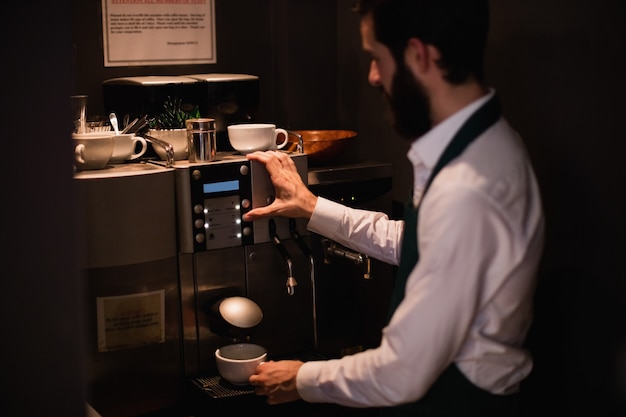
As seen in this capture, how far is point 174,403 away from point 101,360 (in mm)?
243

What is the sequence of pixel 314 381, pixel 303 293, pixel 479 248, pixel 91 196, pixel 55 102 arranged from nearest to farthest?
pixel 55 102 < pixel 479 248 < pixel 314 381 < pixel 91 196 < pixel 303 293

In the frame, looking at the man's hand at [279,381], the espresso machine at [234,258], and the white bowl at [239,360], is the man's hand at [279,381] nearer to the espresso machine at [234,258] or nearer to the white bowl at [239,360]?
the white bowl at [239,360]

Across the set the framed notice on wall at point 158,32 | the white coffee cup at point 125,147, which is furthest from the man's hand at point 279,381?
the framed notice on wall at point 158,32

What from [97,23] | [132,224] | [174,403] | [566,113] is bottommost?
[174,403]

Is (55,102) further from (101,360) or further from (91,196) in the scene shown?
(101,360)

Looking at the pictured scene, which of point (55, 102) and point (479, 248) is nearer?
point (55, 102)

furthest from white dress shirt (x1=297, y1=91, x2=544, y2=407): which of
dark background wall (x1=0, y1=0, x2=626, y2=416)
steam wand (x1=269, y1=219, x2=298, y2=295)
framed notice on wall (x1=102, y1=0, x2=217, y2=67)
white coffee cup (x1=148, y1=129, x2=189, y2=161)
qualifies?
framed notice on wall (x1=102, y1=0, x2=217, y2=67)

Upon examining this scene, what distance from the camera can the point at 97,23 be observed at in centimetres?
251

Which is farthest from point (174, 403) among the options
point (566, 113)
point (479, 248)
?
point (566, 113)

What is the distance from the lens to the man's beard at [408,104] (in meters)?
1.63

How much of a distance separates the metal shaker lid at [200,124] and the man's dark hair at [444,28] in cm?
68

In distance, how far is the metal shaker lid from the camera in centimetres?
215

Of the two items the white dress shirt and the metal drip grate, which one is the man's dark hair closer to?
the white dress shirt

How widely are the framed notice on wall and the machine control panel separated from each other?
611 mm
